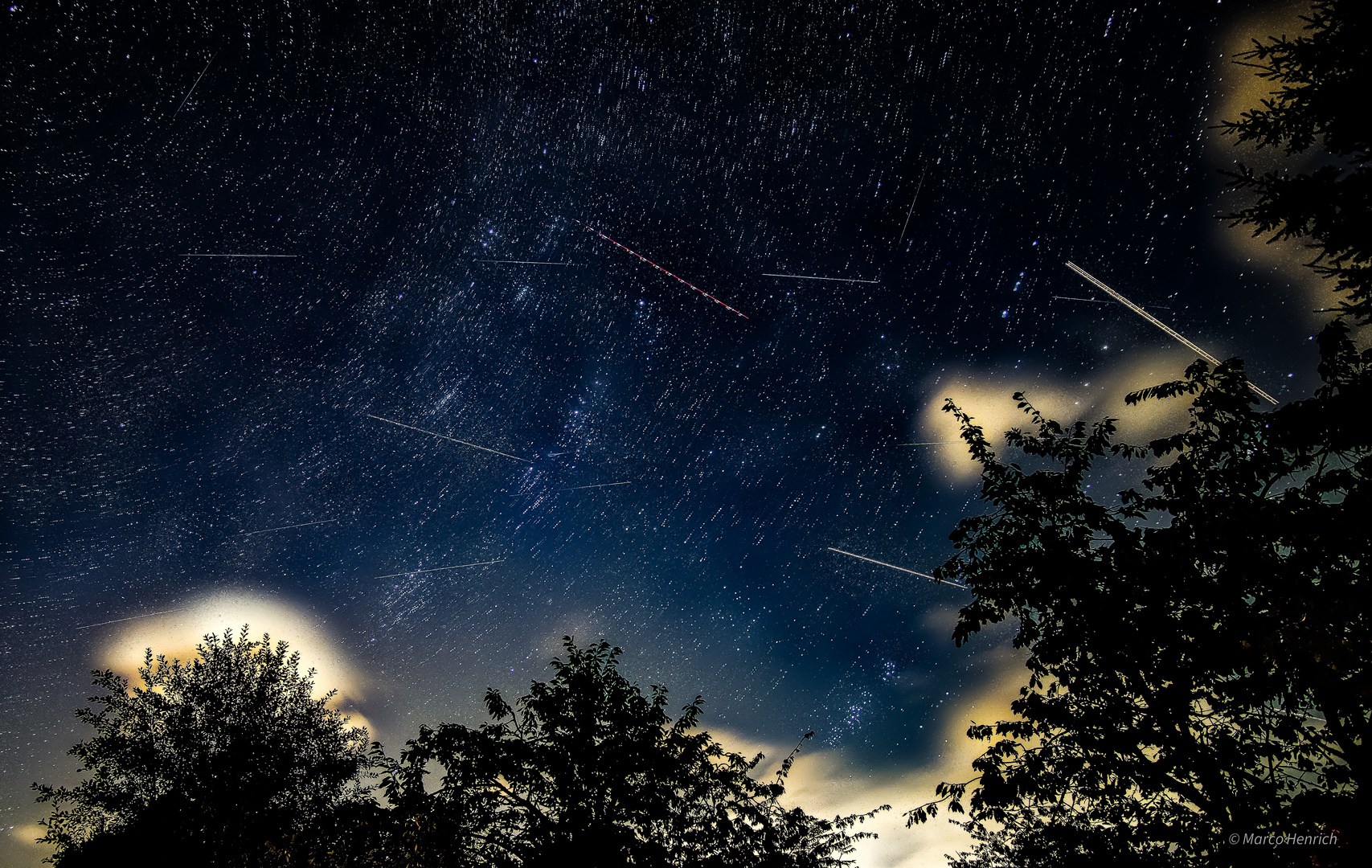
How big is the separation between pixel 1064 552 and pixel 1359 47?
644 centimetres

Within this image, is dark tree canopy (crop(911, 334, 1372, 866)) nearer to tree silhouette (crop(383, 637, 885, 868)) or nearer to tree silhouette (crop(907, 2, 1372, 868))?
tree silhouette (crop(907, 2, 1372, 868))

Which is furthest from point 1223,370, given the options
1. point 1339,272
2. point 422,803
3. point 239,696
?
point 239,696

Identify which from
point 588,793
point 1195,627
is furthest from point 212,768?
point 1195,627

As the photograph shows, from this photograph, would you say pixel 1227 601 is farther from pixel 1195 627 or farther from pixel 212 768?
pixel 212 768

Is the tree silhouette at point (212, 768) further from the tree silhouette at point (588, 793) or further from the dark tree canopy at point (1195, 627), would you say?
the dark tree canopy at point (1195, 627)

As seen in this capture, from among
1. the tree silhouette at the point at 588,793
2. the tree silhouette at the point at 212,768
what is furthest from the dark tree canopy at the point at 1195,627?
the tree silhouette at the point at 212,768

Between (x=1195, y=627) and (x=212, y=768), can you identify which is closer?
(x=1195, y=627)

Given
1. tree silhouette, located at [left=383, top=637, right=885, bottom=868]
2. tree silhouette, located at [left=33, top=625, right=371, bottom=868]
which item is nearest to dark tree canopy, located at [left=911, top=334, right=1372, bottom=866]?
tree silhouette, located at [left=383, top=637, right=885, bottom=868]

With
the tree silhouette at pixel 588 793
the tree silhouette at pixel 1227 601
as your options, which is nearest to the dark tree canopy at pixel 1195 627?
the tree silhouette at pixel 1227 601

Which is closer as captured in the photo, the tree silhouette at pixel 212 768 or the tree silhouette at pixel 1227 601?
the tree silhouette at pixel 1227 601

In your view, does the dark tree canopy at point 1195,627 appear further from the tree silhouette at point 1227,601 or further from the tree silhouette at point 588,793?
the tree silhouette at point 588,793

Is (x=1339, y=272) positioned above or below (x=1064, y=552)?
above

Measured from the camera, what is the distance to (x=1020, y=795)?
6.48 meters

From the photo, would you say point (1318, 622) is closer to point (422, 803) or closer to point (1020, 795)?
point (1020, 795)
